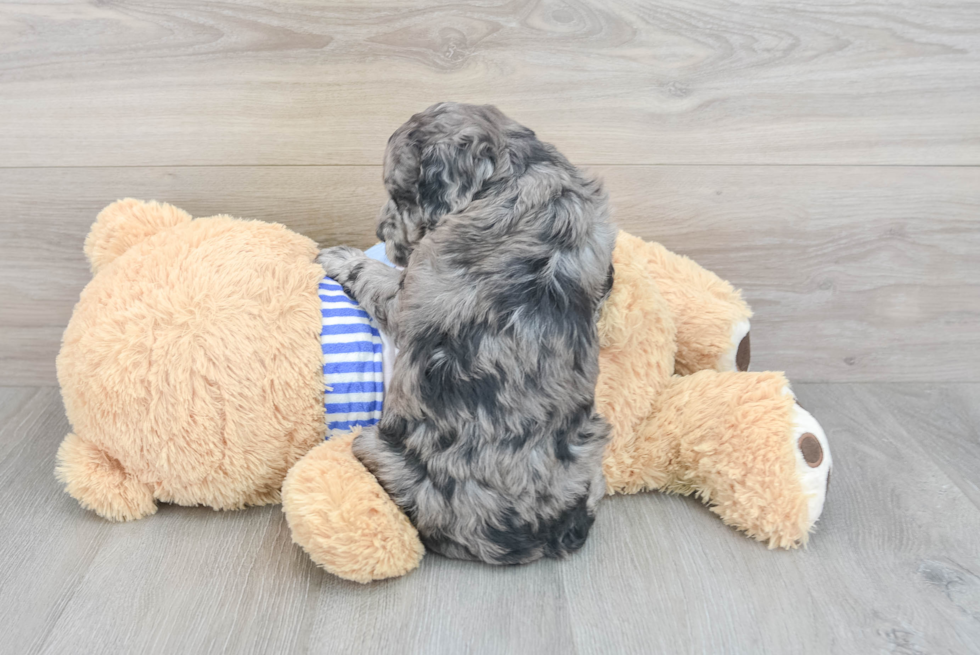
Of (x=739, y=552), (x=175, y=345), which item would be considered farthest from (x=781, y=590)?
(x=175, y=345)

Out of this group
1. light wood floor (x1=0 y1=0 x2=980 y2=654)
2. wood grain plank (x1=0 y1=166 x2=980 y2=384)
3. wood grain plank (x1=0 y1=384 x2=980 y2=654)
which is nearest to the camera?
wood grain plank (x1=0 y1=384 x2=980 y2=654)

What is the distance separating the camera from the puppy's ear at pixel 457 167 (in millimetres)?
1261

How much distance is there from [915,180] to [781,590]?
1206 mm

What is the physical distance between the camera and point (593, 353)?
1330mm

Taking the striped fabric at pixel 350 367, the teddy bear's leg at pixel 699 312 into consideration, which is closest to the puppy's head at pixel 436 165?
the striped fabric at pixel 350 367

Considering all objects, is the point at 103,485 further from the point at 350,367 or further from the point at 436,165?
the point at 436,165

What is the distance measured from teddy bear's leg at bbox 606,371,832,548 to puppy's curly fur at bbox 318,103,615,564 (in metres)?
0.33

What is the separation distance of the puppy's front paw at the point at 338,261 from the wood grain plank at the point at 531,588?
534mm

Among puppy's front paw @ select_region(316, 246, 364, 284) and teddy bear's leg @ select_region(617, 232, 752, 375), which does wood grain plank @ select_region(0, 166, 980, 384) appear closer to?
teddy bear's leg @ select_region(617, 232, 752, 375)

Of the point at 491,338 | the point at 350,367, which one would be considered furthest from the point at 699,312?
the point at 350,367

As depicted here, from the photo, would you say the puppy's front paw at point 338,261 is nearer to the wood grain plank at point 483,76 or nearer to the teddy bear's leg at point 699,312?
the wood grain plank at point 483,76

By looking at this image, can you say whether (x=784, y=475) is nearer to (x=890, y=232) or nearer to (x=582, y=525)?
(x=582, y=525)

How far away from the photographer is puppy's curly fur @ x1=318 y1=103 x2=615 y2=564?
4.06ft

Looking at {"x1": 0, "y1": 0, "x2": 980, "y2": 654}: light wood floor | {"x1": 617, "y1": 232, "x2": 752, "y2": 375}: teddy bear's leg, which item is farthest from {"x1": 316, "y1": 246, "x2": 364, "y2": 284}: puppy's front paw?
{"x1": 617, "y1": 232, "x2": 752, "y2": 375}: teddy bear's leg
